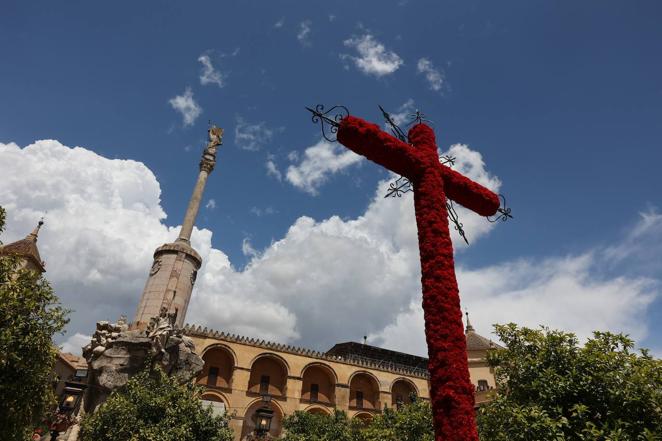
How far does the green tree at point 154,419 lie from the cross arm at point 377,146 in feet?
43.8

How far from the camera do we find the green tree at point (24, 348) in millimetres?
10484

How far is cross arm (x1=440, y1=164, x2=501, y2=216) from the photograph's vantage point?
768 centimetres

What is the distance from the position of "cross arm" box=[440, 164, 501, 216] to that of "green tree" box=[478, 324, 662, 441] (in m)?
5.74

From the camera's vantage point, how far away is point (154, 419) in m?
15.2

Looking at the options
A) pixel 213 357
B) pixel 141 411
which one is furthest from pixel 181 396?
pixel 213 357

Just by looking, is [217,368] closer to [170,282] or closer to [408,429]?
[170,282]

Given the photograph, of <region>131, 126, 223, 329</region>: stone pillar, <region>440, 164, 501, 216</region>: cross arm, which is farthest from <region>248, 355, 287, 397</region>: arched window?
<region>440, 164, 501, 216</region>: cross arm

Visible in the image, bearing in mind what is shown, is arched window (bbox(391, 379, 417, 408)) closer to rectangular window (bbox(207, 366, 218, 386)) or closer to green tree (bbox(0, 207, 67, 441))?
rectangular window (bbox(207, 366, 218, 386))

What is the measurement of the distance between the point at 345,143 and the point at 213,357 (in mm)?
31994

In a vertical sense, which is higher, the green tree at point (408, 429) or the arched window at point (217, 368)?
the arched window at point (217, 368)

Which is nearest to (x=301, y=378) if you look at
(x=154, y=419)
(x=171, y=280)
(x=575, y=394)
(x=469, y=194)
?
(x=171, y=280)

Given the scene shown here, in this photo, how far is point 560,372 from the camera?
1120cm

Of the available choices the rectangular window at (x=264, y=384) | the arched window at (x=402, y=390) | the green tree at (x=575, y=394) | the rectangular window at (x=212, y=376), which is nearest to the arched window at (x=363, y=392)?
the arched window at (x=402, y=390)

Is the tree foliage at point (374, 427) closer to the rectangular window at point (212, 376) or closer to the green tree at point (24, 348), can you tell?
the rectangular window at point (212, 376)
